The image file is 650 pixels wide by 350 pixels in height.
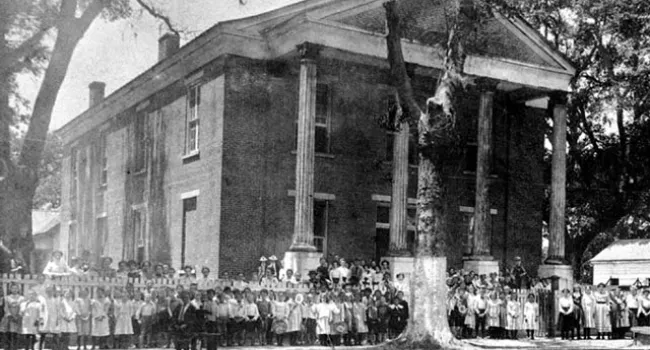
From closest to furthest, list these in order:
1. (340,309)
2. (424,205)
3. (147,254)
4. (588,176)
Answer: (424,205) < (340,309) < (147,254) < (588,176)

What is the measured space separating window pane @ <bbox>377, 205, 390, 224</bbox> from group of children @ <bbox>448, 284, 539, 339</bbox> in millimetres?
5085

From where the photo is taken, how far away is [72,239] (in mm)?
35750

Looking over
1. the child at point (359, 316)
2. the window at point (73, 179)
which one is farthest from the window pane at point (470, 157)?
the window at point (73, 179)

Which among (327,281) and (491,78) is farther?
(491,78)

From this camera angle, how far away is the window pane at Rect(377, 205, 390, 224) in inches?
971

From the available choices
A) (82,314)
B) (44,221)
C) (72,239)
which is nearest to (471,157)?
(82,314)

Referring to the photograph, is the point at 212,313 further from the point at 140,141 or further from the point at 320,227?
the point at 140,141

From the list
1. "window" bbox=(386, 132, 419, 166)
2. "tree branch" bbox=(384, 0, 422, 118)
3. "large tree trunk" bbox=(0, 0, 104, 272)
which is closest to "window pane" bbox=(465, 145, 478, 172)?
"window" bbox=(386, 132, 419, 166)

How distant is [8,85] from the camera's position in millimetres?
20203

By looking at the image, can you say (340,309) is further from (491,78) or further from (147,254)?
(147,254)

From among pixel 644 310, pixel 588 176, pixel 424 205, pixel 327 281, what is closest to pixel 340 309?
pixel 327 281

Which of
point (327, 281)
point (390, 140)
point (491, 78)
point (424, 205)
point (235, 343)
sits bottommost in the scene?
point (235, 343)

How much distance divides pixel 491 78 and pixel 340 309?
9.67 meters

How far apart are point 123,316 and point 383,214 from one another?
11.0 metres
